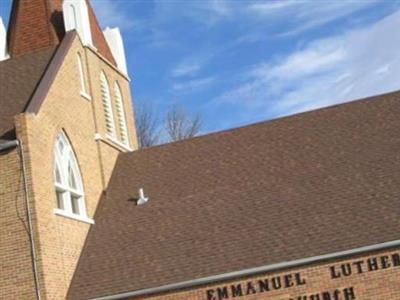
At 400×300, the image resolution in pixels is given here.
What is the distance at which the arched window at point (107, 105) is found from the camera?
21.3 meters

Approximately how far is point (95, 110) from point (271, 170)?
5.32m

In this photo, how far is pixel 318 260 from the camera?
14508mm

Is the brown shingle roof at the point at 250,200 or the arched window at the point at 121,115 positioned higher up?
the arched window at the point at 121,115

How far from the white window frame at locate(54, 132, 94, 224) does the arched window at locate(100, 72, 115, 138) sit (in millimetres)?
3302

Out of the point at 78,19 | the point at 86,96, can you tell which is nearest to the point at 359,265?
the point at 86,96

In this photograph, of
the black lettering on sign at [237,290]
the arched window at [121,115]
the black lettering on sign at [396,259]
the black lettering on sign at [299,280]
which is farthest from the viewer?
the arched window at [121,115]

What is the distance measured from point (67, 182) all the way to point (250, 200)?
4.36 meters

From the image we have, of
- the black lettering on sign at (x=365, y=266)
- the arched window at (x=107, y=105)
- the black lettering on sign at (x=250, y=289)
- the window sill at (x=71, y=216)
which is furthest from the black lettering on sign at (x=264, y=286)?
the arched window at (x=107, y=105)

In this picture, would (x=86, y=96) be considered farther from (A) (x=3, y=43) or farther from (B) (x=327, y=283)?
(B) (x=327, y=283)

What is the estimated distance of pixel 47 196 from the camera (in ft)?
52.4

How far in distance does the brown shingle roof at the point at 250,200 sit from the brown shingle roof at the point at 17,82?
3.23 m

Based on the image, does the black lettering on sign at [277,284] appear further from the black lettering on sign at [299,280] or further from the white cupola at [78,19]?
the white cupola at [78,19]

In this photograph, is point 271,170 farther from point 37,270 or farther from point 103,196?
point 37,270

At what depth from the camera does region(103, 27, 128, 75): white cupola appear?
23.8 metres
